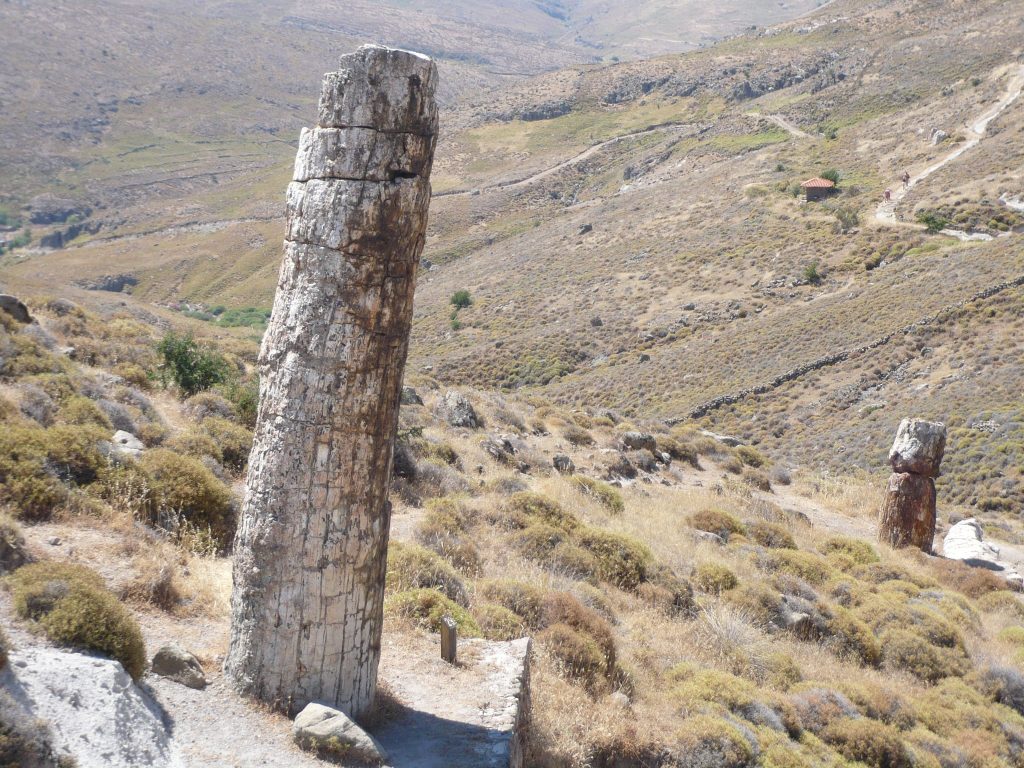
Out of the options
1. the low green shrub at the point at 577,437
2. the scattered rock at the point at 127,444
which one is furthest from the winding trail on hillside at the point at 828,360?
the scattered rock at the point at 127,444

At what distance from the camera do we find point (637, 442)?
2280 cm

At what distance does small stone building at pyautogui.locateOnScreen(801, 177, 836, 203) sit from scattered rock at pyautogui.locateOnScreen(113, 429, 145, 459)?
55093 millimetres

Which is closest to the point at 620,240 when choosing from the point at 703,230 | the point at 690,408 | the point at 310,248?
the point at 703,230

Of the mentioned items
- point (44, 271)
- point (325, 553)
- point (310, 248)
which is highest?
point (310, 248)

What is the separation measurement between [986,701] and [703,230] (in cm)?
5101

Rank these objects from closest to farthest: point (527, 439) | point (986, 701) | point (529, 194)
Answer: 1. point (986, 701)
2. point (527, 439)
3. point (529, 194)

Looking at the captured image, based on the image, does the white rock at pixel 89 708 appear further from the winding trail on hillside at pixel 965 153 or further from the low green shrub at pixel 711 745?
the winding trail on hillside at pixel 965 153

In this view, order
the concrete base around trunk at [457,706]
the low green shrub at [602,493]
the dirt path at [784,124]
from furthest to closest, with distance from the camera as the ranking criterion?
the dirt path at [784,124], the low green shrub at [602,493], the concrete base around trunk at [457,706]

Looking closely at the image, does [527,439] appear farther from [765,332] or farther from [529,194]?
[529,194]

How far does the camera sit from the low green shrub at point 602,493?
→ 15922 millimetres

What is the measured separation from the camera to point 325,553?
5457 millimetres

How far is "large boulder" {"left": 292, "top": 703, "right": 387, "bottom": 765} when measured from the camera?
17.1 ft

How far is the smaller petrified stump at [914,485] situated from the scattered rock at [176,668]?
602 inches

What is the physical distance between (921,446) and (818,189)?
45.4m
